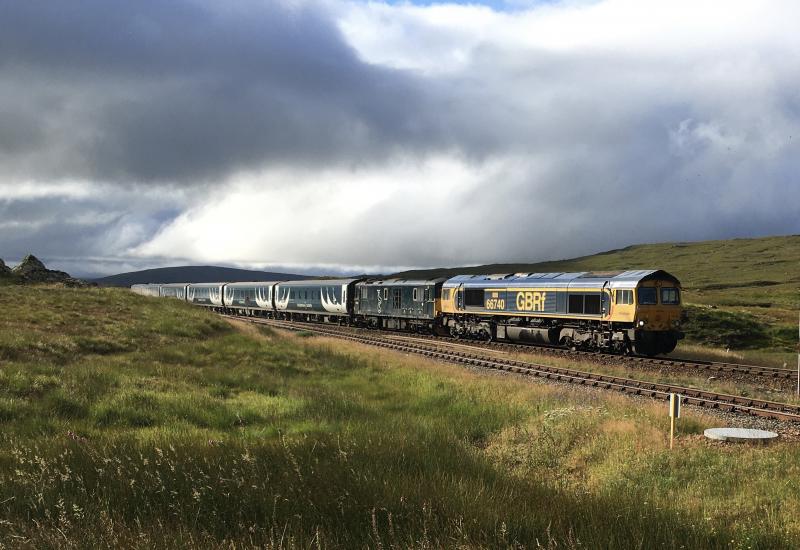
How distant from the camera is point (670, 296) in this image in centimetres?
3041

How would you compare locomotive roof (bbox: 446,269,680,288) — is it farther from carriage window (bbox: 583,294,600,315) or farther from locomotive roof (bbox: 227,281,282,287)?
locomotive roof (bbox: 227,281,282,287)

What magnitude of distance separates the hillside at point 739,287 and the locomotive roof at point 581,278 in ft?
70.5

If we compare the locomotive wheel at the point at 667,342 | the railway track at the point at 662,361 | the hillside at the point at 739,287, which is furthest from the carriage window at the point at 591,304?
the hillside at the point at 739,287

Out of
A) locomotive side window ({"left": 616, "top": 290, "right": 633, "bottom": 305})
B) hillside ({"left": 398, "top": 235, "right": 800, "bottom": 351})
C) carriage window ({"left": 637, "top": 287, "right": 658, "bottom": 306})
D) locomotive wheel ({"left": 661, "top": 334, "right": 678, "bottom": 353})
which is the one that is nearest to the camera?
carriage window ({"left": 637, "top": 287, "right": 658, "bottom": 306})

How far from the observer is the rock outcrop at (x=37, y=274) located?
6116 centimetres

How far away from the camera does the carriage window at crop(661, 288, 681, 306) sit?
30.0 meters

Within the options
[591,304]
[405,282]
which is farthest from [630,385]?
[405,282]

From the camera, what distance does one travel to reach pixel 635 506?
7.00 m

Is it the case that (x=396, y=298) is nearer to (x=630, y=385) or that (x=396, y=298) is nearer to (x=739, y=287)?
(x=630, y=385)

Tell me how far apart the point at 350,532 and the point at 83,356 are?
20787 mm

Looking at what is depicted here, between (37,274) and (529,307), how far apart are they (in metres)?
53.2

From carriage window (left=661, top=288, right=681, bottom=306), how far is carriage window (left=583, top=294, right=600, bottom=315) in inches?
116

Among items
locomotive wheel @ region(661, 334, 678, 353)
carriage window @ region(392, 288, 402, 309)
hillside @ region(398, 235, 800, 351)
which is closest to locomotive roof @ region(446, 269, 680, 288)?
locomotive wheel @ region(661, 334, 678, 353)

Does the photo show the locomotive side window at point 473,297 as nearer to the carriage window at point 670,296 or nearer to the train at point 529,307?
the train at point 529,307
